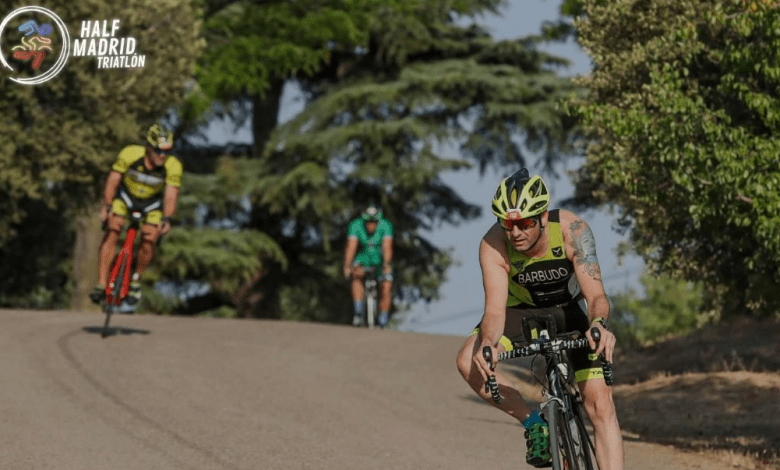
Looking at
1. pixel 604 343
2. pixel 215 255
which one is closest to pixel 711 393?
pixel 604 343

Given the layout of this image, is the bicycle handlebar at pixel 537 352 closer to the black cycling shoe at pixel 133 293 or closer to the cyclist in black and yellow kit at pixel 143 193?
the cyclist in black and yellow kit at pixel 143 193

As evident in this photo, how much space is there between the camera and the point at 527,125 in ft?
106

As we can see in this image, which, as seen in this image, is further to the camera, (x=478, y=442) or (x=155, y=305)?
(x=155, y=305)

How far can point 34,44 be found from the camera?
85.0ft

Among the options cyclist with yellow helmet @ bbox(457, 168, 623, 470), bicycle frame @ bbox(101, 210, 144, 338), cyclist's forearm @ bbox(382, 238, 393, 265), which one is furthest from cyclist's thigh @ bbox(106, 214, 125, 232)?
cyclist with yellow helmet @ bbox(457, 168, 623, 470)

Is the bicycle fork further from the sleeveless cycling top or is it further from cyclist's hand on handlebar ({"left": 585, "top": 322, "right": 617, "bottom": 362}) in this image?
cyclist's hand on handlebar ({"left": 585, "top": 322, "right": 617, "bottom": 362})

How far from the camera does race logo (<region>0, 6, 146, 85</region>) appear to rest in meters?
25.7

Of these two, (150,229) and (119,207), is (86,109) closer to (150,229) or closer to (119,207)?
(119,207)

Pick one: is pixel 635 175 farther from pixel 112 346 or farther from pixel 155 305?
pixel 155 305

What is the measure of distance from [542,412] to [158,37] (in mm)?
24334

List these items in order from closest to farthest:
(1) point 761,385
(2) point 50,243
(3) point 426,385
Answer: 1. (3) point 426,385
2. (1) point 761,385
3. (2) point 50,243

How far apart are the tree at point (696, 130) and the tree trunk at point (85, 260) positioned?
55.8ft

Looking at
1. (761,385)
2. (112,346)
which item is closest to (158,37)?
(112,346)

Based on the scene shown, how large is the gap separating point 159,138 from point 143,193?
95 cm
